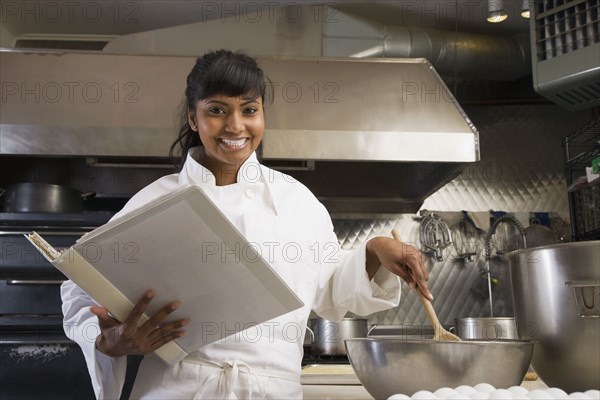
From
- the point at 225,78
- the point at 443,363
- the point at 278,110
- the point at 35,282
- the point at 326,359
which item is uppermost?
the point at 278,110

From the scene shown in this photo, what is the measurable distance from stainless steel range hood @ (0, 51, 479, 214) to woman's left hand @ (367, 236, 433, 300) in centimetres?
133

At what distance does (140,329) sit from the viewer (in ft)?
3.55

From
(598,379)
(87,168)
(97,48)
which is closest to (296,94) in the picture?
(87,168)

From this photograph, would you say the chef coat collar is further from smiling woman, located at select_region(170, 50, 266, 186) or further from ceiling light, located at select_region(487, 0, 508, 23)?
ceiling light, located at select_region(487, 0, 508, 23)

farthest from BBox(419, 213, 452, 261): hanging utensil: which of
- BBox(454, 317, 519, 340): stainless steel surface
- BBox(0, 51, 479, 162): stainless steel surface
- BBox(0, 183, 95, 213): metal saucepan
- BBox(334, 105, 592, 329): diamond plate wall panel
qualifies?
BBox(0, 183, 95, 213): metal saucepan

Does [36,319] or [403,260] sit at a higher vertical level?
[403,260]

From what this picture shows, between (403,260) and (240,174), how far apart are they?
438 millimetres

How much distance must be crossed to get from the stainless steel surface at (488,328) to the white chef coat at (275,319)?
0.52 metres

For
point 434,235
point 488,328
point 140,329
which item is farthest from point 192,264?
point 434,235

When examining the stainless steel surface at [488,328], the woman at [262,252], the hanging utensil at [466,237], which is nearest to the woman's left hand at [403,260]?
the woman at [262,252]

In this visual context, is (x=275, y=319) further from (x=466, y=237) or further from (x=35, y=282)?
(x=466, y=237)

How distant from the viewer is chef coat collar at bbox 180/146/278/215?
1.35m

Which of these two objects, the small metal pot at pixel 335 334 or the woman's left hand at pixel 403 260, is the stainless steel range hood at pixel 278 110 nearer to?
the small metal pot at pixel 335 334

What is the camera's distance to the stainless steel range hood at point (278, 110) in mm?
2479
